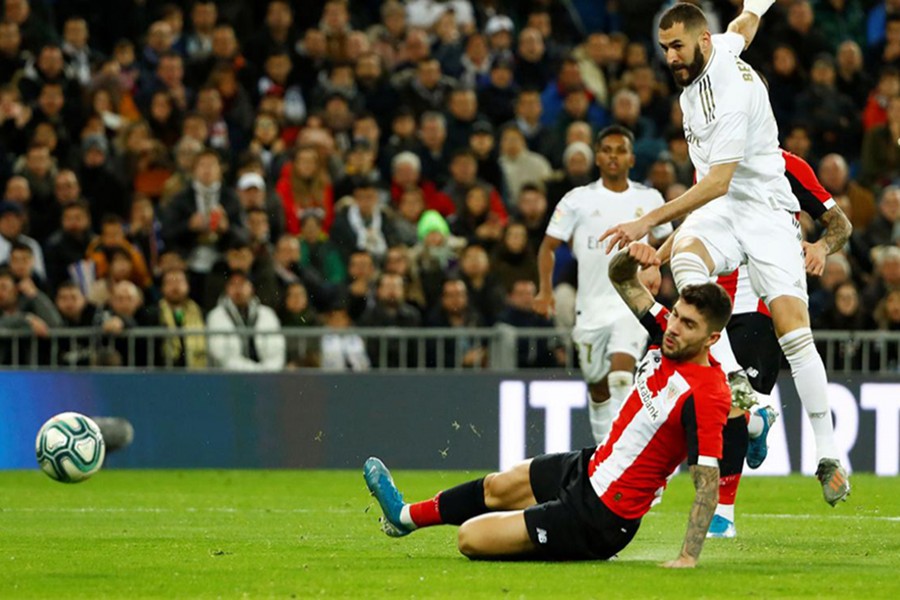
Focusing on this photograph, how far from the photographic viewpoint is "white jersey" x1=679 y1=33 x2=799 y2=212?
10.0 meters

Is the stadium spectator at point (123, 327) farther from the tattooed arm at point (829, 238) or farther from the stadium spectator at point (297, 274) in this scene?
the tattooed arm at point (829, 238)

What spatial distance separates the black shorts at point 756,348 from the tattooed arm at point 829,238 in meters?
0.45

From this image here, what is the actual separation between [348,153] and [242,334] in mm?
3436

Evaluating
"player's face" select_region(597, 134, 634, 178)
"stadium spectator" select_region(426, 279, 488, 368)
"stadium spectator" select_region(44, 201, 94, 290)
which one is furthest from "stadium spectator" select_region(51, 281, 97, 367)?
"player's face" select_region(597, 134, 634, 178)

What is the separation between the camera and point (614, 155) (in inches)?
524

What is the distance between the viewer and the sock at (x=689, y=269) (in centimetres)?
991

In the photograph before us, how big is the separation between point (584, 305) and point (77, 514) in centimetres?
428

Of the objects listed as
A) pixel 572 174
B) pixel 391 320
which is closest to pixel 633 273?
pixel 391 320

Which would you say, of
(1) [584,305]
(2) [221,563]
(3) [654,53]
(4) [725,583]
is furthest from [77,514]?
(3) [654,53]

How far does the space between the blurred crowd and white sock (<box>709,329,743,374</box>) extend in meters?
6.04

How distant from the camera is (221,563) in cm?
861

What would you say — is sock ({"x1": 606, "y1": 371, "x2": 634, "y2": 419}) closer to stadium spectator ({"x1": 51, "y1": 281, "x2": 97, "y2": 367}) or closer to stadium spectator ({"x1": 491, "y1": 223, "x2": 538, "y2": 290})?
stadium spectator ({"x1": 491, "y1": 223, "x2": 538, "y2": 290})

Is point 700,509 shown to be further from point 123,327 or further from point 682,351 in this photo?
point 123,327

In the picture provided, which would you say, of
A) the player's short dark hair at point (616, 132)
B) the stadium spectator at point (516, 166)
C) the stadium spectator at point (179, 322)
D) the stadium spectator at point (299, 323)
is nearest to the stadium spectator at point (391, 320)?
the stadium spectator at point (299, 323)
